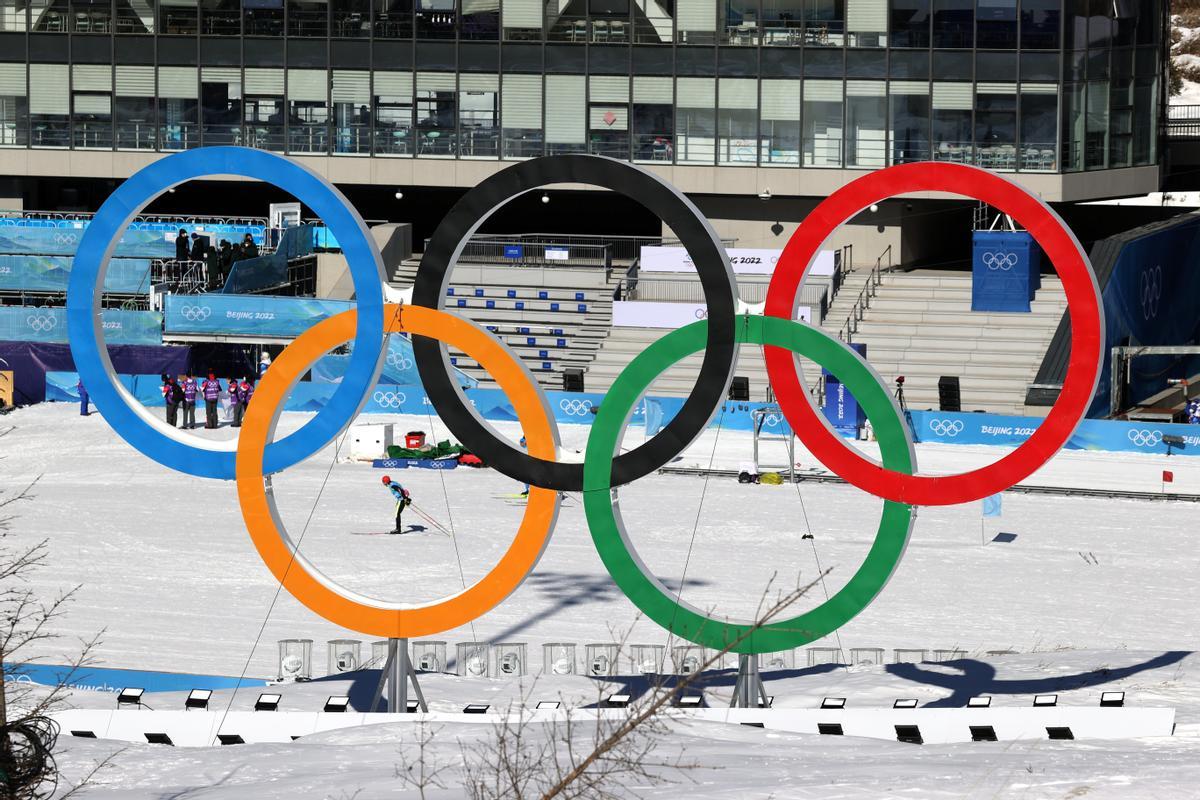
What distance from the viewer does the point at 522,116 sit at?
179 ft

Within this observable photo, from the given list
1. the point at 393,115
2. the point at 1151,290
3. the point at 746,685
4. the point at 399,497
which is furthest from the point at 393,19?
the point at 746,685

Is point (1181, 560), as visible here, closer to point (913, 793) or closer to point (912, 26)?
point (913, 793)

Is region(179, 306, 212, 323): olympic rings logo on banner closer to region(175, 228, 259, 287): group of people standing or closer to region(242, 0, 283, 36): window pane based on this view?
region(175, 228, 259, 287): group of people standing

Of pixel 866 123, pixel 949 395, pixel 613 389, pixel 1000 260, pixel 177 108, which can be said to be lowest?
pixel 949 395

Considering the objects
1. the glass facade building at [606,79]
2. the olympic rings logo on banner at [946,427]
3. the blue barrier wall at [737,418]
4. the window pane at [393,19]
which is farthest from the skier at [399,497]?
the window pane at [393,19]

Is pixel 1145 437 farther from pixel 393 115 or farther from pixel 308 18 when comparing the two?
pixel 308 18

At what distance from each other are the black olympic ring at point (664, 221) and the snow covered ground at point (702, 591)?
10.8 feet

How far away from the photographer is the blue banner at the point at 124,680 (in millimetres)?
23297

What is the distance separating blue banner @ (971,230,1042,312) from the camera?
48.8 m

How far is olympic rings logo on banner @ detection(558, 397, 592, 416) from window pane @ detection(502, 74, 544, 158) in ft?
40.4

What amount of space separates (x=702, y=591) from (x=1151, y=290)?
24133 mm

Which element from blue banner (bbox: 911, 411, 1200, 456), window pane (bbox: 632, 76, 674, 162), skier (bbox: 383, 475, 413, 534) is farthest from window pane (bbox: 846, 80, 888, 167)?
skier (bbox: 383, 475, 413, 534)

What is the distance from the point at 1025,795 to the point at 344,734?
7.28 m

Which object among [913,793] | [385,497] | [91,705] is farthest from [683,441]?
[385,497]
